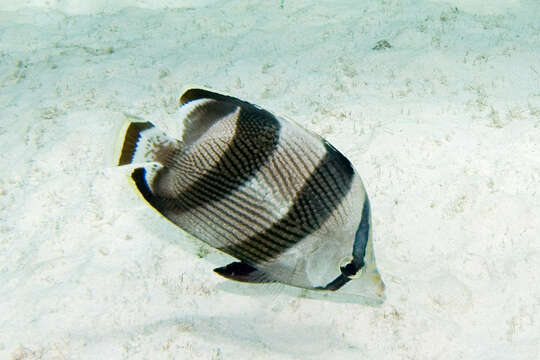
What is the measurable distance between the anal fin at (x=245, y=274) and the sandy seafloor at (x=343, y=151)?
0.78 m

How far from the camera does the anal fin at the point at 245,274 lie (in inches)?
76.7

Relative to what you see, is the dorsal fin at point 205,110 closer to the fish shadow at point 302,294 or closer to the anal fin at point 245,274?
the anal fin at point 245,274

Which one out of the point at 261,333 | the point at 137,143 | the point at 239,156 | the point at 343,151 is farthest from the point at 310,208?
the point at 343,151

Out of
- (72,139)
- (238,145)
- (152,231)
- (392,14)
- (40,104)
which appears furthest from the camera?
(392,14)

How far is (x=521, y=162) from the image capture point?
13.6 ft

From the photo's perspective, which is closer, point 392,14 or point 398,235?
point 398,235

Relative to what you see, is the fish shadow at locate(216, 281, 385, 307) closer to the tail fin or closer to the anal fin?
the anal fin

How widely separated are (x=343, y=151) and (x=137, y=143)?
3241 mm

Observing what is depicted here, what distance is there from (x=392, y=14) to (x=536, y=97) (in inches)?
153

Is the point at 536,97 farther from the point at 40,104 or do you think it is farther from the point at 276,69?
the point at 40,104

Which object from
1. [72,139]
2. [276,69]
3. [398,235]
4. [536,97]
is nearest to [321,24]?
[276,69]

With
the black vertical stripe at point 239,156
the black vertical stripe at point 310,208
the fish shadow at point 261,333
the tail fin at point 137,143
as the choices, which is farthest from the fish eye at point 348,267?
the fish shadow at point 261,333

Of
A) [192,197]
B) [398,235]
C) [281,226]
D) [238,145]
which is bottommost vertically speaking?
[398,235]

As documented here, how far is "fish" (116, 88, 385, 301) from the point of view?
5.84 feet
